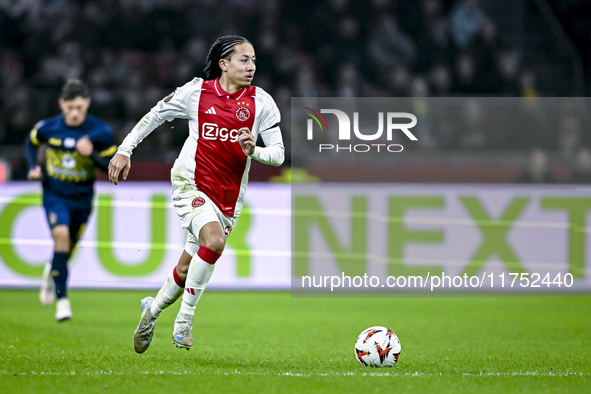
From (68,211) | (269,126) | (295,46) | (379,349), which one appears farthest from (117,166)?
(295,46)

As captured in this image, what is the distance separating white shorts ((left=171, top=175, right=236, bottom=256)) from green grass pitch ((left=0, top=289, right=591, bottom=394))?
0.88 m

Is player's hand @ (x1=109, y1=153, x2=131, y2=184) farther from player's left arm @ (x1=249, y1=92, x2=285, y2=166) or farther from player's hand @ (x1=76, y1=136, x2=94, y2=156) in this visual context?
player's hand @ (x1=76, y1=136, x2=94, y2=156)

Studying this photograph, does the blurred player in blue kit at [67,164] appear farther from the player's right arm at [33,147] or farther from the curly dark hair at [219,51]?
the curly dark hair at [219,51]

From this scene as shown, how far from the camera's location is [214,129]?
5.72 meters

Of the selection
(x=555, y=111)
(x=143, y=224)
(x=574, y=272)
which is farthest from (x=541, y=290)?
(x=143, y=224)

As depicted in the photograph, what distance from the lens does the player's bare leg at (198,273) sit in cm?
546

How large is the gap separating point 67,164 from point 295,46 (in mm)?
8783

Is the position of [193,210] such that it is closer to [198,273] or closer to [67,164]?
[198,273]

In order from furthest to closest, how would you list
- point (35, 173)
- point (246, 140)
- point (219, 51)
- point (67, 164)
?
point (67, 164), point (35, 173), point (219, 51), point (246, 140)

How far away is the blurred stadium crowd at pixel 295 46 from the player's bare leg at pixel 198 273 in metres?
8.79

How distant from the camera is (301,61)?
53.2 ft

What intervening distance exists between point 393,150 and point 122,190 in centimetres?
390

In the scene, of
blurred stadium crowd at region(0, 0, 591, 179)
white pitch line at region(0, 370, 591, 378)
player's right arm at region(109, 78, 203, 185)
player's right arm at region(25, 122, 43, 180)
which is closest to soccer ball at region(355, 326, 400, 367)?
white pitch line at region(0, 370, 591, 378)

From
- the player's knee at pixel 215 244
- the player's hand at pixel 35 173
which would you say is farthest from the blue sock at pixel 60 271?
the player's knee at pixel 215 244
